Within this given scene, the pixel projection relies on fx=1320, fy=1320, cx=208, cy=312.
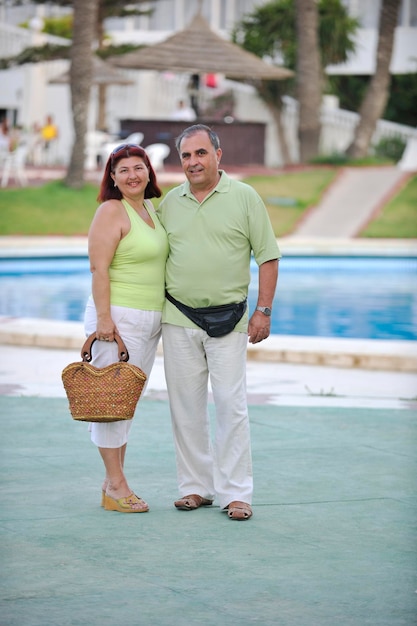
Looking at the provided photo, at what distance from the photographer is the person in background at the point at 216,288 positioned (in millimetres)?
5832

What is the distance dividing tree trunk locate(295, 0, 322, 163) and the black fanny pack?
23406mm

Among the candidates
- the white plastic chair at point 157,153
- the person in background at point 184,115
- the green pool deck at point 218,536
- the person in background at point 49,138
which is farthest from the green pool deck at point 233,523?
the person in background at point 49,138

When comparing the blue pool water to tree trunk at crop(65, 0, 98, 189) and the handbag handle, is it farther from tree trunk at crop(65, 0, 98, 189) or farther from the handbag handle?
the handbag handle

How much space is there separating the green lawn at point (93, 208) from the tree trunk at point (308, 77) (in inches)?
118

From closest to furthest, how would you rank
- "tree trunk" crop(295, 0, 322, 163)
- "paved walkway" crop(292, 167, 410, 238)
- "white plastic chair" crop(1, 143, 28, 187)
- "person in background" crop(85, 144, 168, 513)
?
"person in background" crop(85, 144, 168, 513) → "paved walkway" crop(292, 167, 410, 238) → "white plastic chair" crop(1, 143, 28, 187) → "tree trunk" crop(295, 0, 322, 163)

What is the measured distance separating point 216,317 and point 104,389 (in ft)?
1.94

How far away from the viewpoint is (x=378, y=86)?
95.3 feet

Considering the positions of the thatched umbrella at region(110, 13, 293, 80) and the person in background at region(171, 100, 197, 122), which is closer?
the thatched umbrella at region(110, 13, 293, 80)

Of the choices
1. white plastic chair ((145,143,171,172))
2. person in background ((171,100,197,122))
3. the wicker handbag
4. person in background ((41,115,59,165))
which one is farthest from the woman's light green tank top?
person in background ((41,115,59,165))

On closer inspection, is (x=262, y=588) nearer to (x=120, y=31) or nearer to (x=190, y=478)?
(x=190, y=478)

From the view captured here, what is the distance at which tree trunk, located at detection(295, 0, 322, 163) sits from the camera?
2845cm

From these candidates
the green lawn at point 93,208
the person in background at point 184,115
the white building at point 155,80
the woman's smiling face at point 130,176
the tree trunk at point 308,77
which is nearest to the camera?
the woman's smiling face at point 130,176

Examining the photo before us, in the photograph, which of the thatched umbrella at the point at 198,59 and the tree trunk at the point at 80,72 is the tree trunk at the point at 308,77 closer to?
the thatched umbrella at the point at 198,59

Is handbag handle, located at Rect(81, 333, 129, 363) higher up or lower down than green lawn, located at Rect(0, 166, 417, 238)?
higher up
